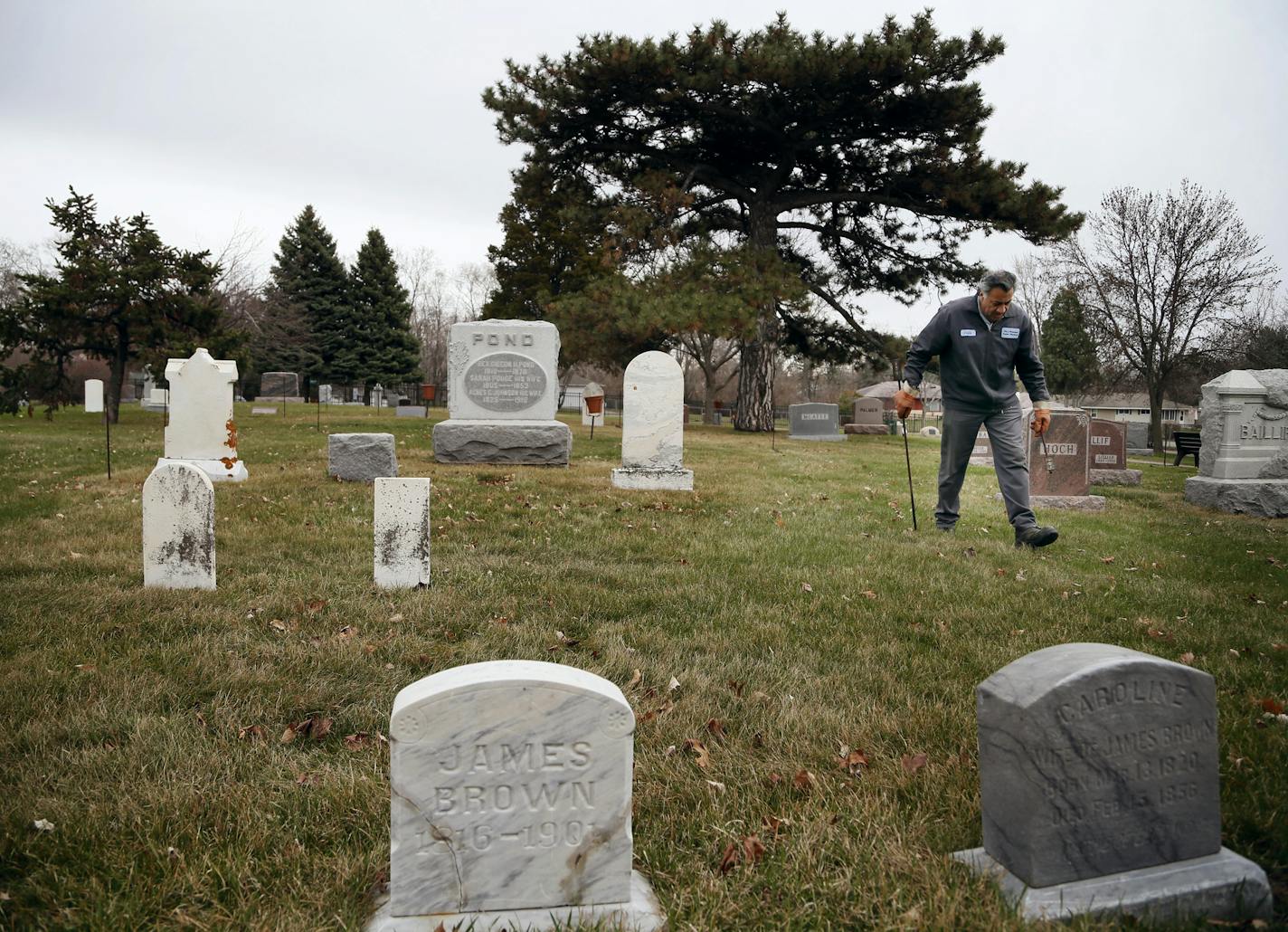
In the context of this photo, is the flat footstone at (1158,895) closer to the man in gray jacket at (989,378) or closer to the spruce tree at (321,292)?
the man in gray jacket at (989,378)

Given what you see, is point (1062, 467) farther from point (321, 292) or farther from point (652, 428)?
point (321, 292)

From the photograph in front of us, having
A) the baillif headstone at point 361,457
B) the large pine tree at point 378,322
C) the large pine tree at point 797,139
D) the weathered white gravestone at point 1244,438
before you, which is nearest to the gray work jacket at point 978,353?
the baillif headstone at point 361,457

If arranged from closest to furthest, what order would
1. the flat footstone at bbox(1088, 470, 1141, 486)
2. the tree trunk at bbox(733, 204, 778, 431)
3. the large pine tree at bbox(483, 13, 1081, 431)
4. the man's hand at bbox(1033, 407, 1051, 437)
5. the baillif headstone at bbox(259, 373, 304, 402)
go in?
the man's hand at bbox(1033, 407, 1051, 437)
the flat footstone at bbox(1088, 470, 1141, 486)
the large pine tree at bbox(483, 13, 1081, 431)
the tree trunk at bbox(733, 204, 778, 431)
the baillif headstone at bbox(259, 373, 304, 402)

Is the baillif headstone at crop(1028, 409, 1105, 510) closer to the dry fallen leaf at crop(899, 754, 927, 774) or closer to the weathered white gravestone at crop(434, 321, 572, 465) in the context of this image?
the weathered white gravestone at crop(434, 321, 572, 465)

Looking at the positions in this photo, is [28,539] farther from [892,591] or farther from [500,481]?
[892,591]

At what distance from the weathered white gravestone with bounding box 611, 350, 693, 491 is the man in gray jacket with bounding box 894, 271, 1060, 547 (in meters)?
3.67

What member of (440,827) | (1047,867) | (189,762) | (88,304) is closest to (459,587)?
(189,762)

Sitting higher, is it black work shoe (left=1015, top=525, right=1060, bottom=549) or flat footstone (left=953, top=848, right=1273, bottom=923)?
black work shoe (left=1015, top=525, right=1060, bottom=549)

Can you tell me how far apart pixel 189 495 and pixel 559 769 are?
13.9 ft

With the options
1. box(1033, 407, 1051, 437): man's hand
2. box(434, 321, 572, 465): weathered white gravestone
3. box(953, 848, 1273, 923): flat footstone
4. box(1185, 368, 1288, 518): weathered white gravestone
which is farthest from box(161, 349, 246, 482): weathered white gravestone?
box(1185, 368, 1288, 518): weathered white gravestone

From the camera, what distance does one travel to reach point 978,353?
708 cm

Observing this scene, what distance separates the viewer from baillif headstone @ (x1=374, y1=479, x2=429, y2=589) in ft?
17.7

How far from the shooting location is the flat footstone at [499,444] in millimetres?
12719

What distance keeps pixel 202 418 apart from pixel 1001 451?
937 cm
